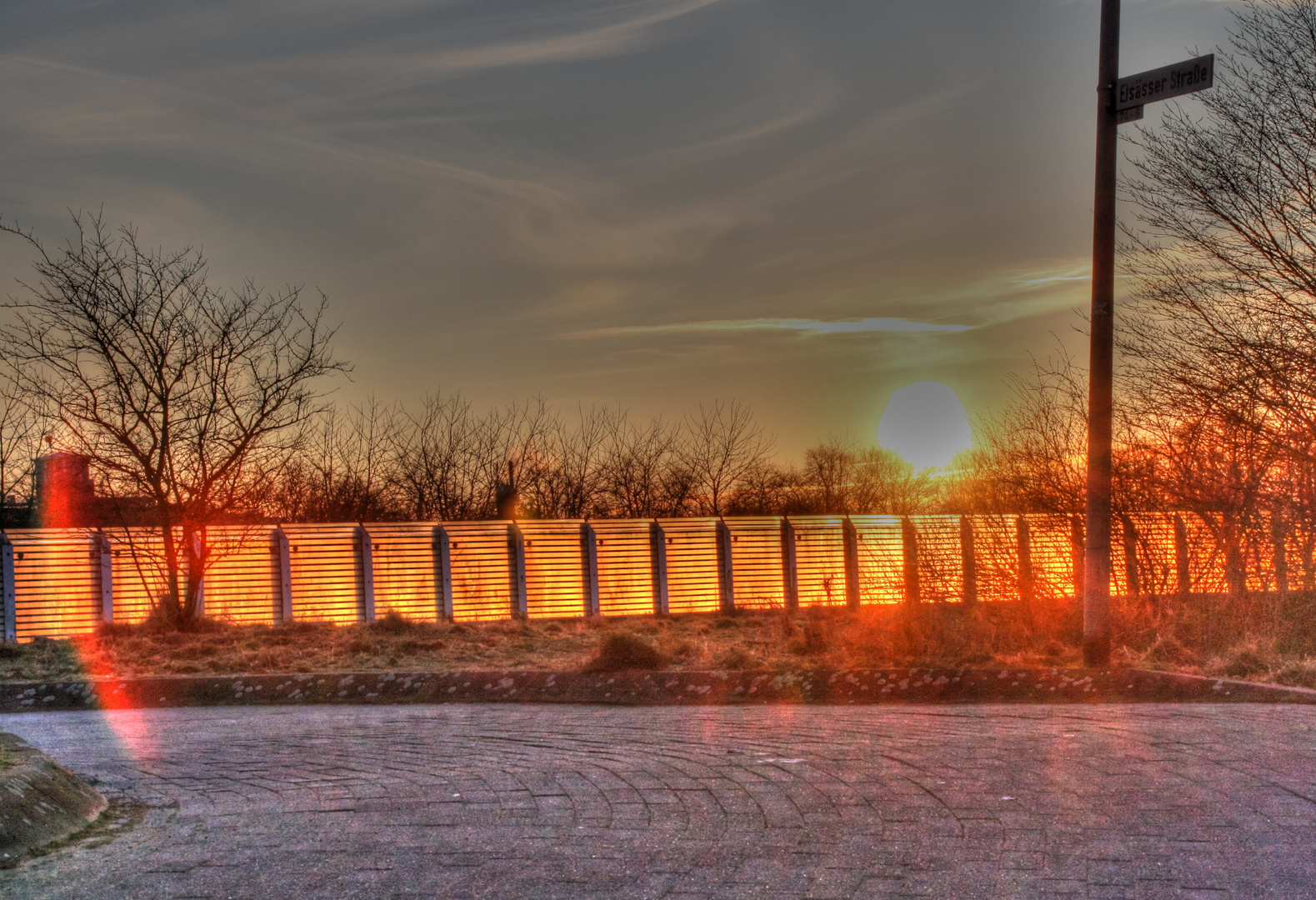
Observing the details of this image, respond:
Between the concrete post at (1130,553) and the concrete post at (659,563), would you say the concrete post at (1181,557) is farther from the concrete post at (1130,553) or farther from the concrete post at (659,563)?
the concrete post at (659,563)

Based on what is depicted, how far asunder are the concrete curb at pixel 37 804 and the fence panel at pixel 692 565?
18538 mm

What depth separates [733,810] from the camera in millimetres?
5469

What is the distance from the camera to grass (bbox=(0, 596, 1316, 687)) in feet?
36.6

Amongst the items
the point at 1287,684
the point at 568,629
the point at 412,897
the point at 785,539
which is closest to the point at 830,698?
the point at 1287,684

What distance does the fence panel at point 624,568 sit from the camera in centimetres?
2386

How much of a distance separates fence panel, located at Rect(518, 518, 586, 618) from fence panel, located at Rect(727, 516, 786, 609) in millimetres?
3498

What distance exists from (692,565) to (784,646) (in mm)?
10261

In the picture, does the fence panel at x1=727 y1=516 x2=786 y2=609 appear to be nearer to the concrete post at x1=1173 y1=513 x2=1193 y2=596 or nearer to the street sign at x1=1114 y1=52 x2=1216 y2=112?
the concrete post at x1=1173 y1=513 x2=1193 y2=596

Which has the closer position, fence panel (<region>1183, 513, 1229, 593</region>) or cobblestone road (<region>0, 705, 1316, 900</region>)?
cobblestone road (<region>0, 705, 1316, 900</region>)

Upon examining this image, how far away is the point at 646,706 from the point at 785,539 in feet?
52.0

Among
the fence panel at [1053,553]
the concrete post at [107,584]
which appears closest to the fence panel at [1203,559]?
the fence panel at [1053,553]

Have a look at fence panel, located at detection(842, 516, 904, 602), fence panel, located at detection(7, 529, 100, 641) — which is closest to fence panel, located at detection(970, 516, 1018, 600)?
fence panel, located at detection(842, 516, 904, 602)

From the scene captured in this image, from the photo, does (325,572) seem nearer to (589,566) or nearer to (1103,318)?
(589,566)

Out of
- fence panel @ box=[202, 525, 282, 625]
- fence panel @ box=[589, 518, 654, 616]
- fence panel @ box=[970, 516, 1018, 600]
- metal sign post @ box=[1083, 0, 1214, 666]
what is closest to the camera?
metal sign post @ box=[1083, 0, 1214, 666]
